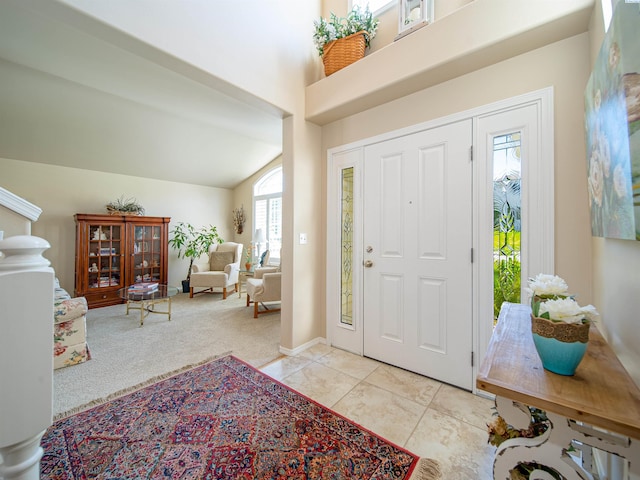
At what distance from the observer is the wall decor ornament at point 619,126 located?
0.70 m

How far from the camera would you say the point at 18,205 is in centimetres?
140

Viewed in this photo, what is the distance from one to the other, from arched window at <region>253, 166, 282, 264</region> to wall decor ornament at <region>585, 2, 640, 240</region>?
497 cm

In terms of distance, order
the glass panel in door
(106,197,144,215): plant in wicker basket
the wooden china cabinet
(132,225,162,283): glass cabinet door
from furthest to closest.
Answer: (132,225,162,283): glass cabinet door, (106,197,144,215): plant in wicker basket, the wooden china cabinet, the glass panel in door

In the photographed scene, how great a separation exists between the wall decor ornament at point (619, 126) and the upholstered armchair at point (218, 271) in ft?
15.7

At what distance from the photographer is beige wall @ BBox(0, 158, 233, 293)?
3887 mm

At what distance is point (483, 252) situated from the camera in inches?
71.8

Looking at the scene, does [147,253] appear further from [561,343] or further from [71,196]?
[561,343]

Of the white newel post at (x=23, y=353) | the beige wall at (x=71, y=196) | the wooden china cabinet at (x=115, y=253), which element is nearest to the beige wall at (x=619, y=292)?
the white newel post at (x=23, y=353)

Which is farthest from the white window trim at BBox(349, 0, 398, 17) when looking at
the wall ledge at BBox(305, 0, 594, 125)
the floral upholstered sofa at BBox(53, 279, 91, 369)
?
the floral upholstered sofa at BBox(53, 279, 91, 369)

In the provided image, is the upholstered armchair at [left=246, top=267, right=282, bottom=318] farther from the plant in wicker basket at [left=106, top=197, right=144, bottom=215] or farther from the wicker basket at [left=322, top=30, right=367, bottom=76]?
the plant in wicker basket at [left=106, top=197, right=144, bottom=215]

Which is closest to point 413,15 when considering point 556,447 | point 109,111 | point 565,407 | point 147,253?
point 565,407

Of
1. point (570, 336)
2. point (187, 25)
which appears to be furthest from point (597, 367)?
point (187, 25)

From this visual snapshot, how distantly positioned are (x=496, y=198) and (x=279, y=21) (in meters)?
2.45

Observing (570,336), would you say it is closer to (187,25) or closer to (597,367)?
(597,367)
